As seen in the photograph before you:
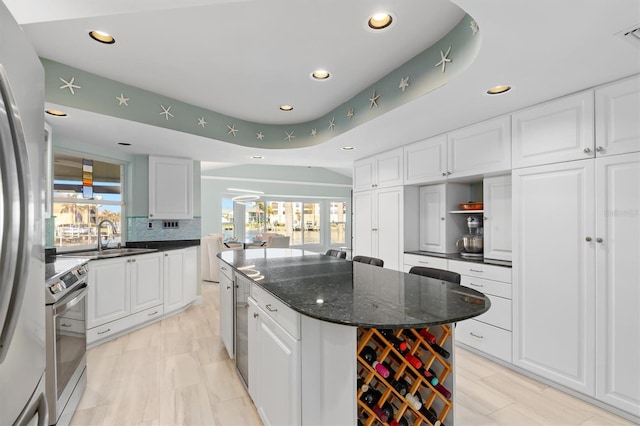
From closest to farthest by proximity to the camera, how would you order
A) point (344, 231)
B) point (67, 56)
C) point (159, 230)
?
point (67, 56)
point (159, 230)
point (344, 231)

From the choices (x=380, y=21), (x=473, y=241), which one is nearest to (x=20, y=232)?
(x=380, y=21)

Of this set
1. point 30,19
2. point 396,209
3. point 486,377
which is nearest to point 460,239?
point 396,209

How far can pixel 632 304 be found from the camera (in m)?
1.92

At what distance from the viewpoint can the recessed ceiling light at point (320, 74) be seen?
250 cm

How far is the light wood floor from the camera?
1.91 meters

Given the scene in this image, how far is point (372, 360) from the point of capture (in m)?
1.37

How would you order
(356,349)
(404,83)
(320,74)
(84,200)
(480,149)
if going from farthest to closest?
1. (84,200)
2. (480,149)
3. (320,74)
4. (404,83)
5. (356,349)

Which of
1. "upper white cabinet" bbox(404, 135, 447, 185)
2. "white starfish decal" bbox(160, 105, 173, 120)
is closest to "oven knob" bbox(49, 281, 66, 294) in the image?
"white starfish decal" bbox(160, 105, 173, 120)

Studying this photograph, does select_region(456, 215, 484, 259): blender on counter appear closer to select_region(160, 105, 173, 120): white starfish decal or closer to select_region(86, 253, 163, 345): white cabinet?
select_region(160, 105, 173, 120): white starfish decal

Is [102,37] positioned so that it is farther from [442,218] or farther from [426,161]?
[442,218]

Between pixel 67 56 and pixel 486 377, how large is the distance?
4040 mm

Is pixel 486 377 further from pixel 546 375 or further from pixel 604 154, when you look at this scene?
pixel 604 154

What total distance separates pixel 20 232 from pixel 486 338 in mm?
3154

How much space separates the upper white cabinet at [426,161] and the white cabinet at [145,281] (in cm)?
316
